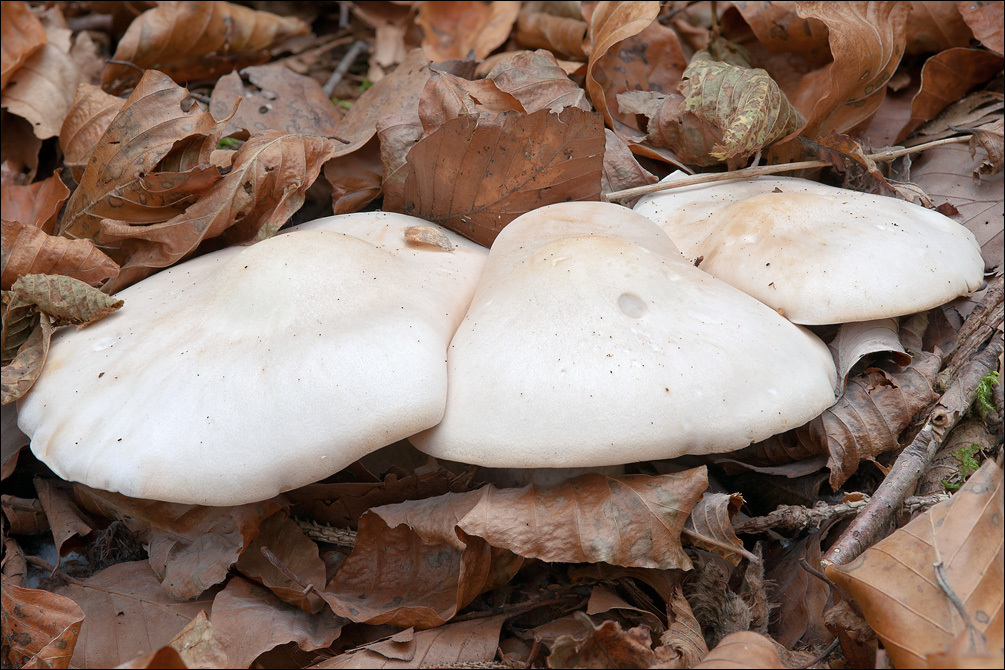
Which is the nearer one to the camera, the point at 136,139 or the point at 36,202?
the point at 136,139

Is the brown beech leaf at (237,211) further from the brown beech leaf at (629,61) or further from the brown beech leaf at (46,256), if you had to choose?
the brown beech leaf at (629,61)

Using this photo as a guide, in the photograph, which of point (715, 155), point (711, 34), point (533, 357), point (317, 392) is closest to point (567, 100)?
point (715, 155)

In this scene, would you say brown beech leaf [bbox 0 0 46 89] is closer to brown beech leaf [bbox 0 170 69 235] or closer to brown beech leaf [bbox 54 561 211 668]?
brown beech leaf [bbox 0 170 69 235]

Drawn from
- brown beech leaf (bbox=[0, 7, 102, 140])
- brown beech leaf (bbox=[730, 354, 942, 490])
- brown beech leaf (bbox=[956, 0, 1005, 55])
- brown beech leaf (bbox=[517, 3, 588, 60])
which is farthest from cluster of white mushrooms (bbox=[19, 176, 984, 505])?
brown beech leaf (bbox=[517, 3, 588, 60])

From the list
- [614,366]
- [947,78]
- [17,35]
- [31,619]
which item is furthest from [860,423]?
[17,35]

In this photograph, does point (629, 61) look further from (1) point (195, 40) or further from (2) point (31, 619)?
(2) point (31, 619)

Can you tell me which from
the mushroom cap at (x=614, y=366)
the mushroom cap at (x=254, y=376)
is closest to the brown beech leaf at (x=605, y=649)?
the mushroom cap at (x=614, y=366)
